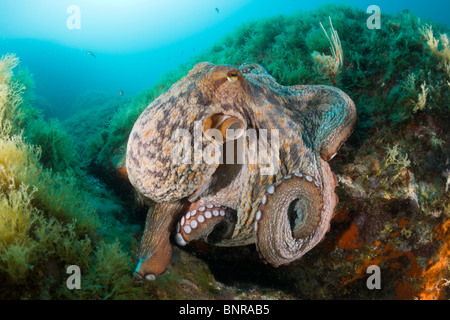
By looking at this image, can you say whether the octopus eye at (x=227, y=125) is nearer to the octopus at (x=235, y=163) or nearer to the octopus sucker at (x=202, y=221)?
the octopus at (x=235, y=163)

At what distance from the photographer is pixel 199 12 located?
13738 cm

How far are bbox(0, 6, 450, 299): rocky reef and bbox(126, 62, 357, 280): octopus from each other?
573 millimetres

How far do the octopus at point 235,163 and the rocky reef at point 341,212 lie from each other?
57cm

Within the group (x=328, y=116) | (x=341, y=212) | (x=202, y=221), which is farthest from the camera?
(x=341, y=212)

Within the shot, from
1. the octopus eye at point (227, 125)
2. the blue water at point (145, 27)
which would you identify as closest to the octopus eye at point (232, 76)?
the octopus eye at point (227, 125)

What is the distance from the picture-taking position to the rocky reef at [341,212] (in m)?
2.23

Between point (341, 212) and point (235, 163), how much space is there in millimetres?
1569

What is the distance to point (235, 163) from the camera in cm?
239

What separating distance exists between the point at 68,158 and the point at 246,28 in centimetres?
502

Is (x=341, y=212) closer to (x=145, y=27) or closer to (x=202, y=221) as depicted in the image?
(x=202, y=221)

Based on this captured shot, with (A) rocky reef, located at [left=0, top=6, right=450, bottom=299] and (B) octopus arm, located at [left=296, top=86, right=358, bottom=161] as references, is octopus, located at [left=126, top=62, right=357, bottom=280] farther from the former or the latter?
(A) rocky reef, located at [left=0, top=6, right=450, bottom=299]

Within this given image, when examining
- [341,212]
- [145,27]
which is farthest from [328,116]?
[145,27]

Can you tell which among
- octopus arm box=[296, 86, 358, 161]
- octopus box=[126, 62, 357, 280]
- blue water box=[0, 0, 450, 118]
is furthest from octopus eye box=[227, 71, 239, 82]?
blue water box=[0, 0, 450, 118]

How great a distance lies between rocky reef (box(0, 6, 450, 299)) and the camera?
2229mm
